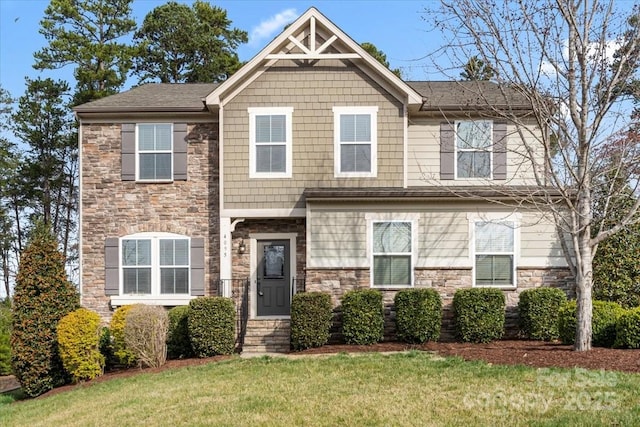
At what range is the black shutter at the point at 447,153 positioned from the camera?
15.7 m

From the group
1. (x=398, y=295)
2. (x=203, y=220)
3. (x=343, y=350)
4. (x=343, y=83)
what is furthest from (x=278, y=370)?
(x=343, y=83)

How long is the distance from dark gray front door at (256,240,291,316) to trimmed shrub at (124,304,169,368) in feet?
10.2

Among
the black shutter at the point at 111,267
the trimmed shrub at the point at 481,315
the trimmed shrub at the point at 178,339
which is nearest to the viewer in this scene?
the trimmed shrub at the point at 481,315

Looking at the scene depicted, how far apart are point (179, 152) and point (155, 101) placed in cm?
153

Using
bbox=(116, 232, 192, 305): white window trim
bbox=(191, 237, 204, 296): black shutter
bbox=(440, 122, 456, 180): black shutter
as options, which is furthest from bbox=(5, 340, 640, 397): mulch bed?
bbox=(440, 122, 456, 180): black shutter

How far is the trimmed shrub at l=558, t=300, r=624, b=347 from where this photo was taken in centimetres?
1171

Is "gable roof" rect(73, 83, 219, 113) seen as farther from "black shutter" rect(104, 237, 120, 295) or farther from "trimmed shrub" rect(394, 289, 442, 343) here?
"trimmed shrub" rect(394, 289, 442, 343)

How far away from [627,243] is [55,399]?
12.6m

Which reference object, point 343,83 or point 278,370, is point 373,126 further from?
point 278,370

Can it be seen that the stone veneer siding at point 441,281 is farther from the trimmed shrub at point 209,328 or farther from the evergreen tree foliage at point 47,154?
the evergreen tree foliage at point 47,154

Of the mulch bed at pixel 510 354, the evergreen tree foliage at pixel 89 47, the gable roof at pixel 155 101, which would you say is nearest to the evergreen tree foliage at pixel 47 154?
the evergreen tree foliage at pixel 89 47

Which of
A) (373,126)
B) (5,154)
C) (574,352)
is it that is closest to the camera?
(574,352)

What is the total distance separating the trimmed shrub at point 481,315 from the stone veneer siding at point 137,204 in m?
5.81

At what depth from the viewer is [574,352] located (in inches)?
413
